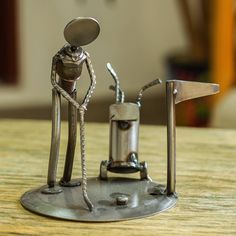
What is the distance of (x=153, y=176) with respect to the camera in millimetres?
751

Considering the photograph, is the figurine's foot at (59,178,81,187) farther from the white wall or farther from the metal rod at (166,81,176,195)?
the white wall

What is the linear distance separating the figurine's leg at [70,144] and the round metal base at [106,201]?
0.01 metres

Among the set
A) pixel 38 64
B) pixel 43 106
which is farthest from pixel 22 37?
pixel 43 106

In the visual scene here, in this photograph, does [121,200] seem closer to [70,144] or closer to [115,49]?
[70,144]

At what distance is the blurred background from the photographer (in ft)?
9.14

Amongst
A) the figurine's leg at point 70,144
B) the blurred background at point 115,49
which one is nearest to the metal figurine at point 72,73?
the figurine's leg at point 70,144

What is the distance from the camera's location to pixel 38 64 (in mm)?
2965

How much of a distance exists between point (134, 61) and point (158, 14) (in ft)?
0.95

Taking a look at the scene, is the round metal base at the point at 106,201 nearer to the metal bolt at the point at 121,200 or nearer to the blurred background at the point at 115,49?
the metal bolt at the point at 121,200

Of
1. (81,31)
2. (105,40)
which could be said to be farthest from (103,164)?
(105,40)

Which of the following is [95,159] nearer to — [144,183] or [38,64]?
[144,183]

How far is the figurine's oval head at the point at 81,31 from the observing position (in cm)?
58

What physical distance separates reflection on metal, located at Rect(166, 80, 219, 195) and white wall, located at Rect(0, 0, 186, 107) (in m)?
2.32

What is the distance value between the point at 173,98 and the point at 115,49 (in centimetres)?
257
